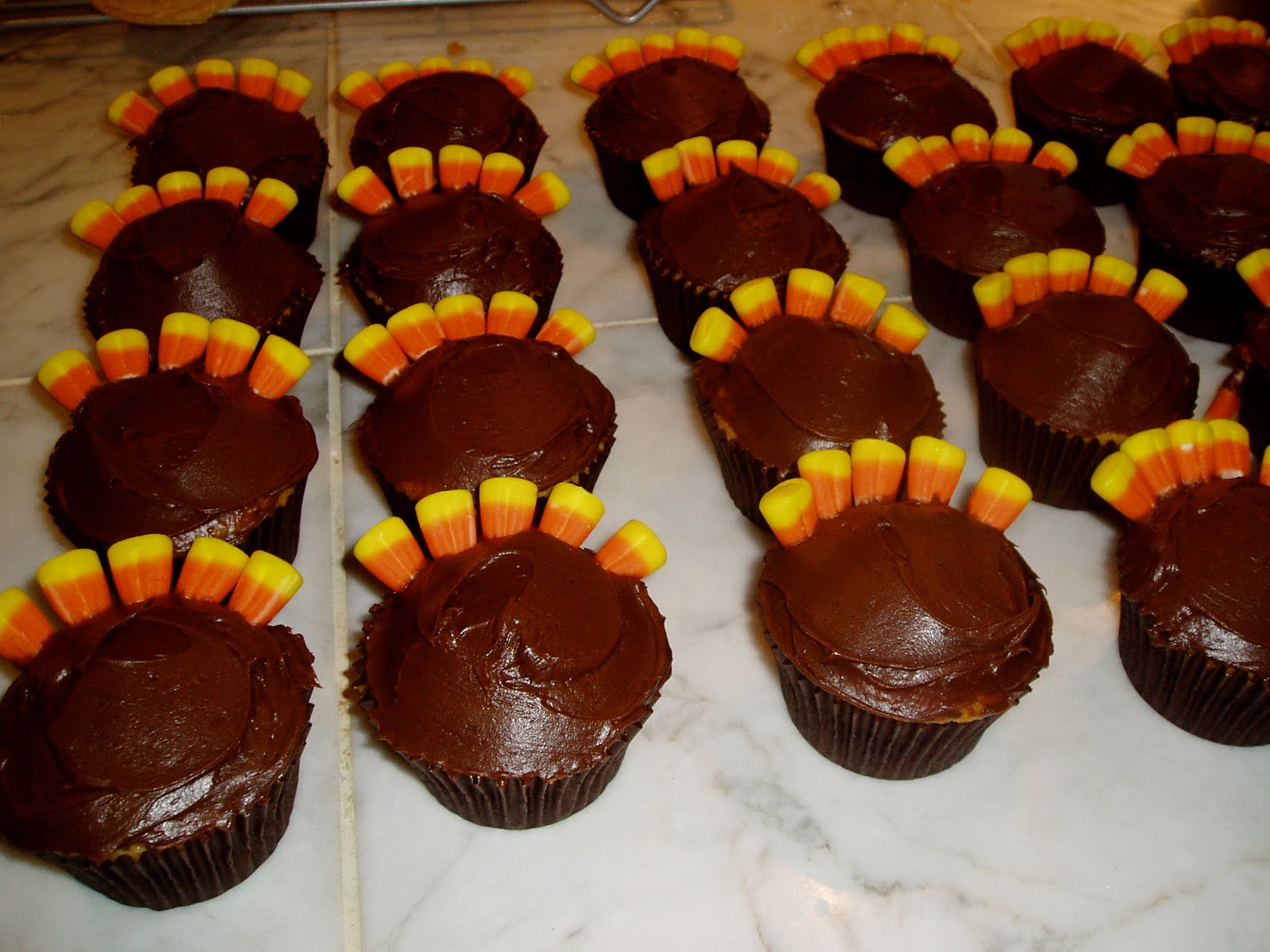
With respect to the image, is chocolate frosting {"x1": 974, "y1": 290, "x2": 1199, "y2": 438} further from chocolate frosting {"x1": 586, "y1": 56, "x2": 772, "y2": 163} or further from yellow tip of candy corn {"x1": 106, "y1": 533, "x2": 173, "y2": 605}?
yellow tip of candy corn {"x1": 106, "y1": 533, "x2": 173, "y2": 605}

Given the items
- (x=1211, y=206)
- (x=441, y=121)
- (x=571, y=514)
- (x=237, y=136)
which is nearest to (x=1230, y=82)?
(x=1211, y=206)

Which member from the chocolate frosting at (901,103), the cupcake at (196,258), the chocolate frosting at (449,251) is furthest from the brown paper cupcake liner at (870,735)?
the chocolate frosting at (901,103)

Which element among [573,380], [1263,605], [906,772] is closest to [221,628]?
[573,380]

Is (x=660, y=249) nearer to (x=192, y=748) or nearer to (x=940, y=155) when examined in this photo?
(x=940, y=155)

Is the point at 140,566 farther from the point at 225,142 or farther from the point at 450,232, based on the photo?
the point at 225,142

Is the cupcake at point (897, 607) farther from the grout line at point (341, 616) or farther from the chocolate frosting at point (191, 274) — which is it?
the chocolate frosting at point (191, 274)

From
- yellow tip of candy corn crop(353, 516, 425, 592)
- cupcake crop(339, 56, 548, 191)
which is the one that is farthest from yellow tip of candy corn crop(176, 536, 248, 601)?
cupcake crop(339, 56, 548, 191)
